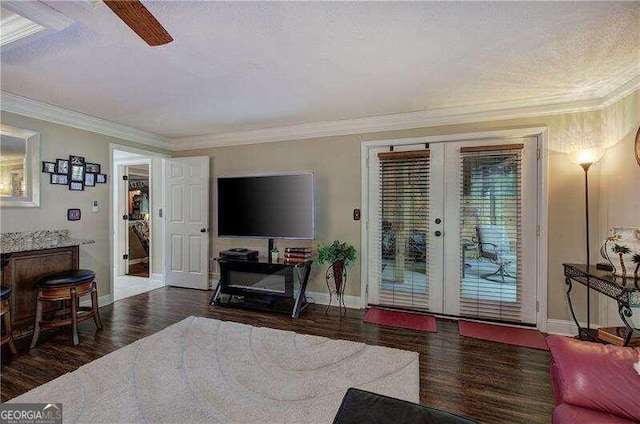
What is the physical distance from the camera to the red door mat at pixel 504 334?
2867mm

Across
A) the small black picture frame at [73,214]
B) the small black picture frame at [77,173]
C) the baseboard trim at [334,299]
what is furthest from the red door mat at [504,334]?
the small black picture frame at [77,173]

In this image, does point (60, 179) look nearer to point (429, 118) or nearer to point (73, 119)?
point (73, 119)

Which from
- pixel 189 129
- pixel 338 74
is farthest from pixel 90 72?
pixel 338 74

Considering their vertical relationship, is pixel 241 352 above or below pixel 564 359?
below

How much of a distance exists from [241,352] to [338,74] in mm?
2517

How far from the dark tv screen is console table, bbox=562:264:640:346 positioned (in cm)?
260

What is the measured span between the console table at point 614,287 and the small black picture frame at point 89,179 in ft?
17.2

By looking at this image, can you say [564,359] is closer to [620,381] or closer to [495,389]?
[620,381]

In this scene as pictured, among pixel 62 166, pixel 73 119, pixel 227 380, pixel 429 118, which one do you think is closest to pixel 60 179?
pixel 62 166

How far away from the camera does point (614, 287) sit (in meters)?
2.08

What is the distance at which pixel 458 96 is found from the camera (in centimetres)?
300

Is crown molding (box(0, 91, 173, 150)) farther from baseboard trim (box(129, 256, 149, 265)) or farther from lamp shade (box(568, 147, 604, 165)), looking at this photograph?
lamp shade (box(568, 147, 604, 165))

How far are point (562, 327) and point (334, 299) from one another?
246 cm

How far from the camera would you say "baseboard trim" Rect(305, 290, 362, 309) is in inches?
151
